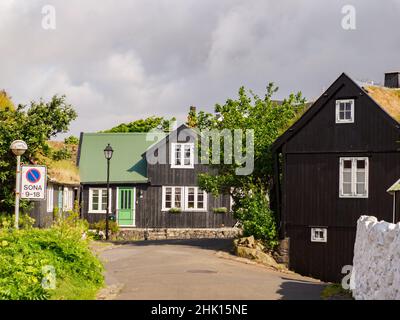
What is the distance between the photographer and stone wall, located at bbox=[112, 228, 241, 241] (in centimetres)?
4394

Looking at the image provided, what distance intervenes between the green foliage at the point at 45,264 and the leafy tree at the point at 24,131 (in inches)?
363

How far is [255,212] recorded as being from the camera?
2867 cm

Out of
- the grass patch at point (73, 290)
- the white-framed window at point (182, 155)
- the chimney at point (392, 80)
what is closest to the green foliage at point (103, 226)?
the white-framed window at point (182, 155)

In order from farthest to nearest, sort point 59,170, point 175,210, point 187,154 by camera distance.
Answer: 1. point 187,154
2. point 175,210
3. point 59,170

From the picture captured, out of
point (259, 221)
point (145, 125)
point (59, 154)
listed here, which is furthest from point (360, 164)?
point (145, 125)

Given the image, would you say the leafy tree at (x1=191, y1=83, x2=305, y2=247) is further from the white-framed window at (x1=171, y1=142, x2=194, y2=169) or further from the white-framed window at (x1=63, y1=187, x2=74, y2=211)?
the white-framed window at (x1=171, y1=142, x2=194, y2=169)

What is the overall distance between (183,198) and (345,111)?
18957 millimetres

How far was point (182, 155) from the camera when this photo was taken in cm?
4600

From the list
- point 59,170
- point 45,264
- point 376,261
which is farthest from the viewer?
point 59,170

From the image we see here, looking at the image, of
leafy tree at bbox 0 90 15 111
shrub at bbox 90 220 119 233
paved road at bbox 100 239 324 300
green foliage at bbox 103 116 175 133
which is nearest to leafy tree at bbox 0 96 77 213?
leafy tree at bbox 0 90 15 111

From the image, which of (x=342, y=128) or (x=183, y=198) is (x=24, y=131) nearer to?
(x=342, y=128)
